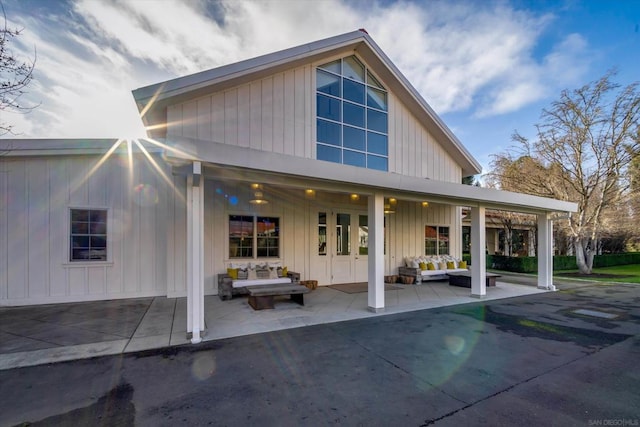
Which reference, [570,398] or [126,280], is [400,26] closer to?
[570,398]

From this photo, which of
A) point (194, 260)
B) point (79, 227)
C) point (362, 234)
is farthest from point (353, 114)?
point (79, 227)

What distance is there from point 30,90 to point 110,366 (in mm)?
4637

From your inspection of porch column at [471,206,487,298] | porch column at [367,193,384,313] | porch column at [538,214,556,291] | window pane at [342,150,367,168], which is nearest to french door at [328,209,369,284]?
window pane at [342,150,367,168]

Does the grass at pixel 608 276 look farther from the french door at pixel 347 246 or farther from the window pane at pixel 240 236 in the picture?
the window pane at pixel 240 236

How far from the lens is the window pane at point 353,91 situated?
31.6 feet

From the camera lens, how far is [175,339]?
476 cm

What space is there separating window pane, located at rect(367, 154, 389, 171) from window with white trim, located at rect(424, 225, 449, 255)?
3.58 metres

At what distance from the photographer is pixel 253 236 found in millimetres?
8711

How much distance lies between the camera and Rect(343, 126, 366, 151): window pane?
9.52 metres

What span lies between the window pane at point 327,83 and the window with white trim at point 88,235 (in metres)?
6.94

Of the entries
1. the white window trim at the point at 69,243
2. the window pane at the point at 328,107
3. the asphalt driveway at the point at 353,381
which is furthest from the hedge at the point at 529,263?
the white window trim at the point at 69,243

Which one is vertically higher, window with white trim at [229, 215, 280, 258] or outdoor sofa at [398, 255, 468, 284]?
window with white trim at [229, 215, 280, 258]

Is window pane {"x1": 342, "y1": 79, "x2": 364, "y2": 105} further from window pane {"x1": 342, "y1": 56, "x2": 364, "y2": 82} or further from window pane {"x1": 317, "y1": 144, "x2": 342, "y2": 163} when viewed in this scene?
window pane {"x1": 317, "y1": 144, "x2": 342, "y2": 163}

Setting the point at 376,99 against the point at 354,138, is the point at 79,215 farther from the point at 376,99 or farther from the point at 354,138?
the point at 376,99
